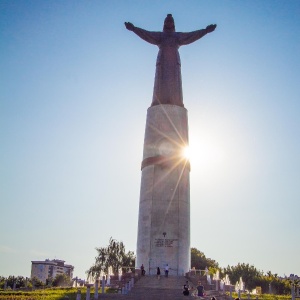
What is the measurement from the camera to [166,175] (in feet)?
110

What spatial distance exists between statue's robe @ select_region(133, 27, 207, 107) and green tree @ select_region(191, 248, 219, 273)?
3143cm

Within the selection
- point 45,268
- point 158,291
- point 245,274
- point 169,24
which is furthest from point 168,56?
point 45,268

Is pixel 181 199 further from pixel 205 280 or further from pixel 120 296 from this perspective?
pixel 120 296

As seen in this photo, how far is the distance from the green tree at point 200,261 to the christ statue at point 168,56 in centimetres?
3145

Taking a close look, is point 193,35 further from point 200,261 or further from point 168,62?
point 200,261

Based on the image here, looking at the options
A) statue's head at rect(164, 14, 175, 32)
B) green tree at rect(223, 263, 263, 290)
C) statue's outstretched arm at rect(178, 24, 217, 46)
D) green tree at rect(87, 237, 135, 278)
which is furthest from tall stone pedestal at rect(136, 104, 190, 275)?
green tree at rect(223, 263, 263, 290)

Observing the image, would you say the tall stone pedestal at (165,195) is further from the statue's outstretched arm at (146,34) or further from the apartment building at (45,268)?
the apartment building at (45,268)

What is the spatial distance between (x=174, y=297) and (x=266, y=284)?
1693 inches

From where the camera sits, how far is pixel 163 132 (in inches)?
1374

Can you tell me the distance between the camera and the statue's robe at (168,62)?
36531 millimetres

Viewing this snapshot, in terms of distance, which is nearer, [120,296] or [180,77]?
[120,296]

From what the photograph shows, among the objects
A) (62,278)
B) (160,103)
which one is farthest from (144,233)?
(62,278)

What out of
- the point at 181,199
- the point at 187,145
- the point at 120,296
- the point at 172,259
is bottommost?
the point at 120,296

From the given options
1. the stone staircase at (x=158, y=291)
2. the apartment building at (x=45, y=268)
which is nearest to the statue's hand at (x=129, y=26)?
the stone staircase at (x=158, y=291)
